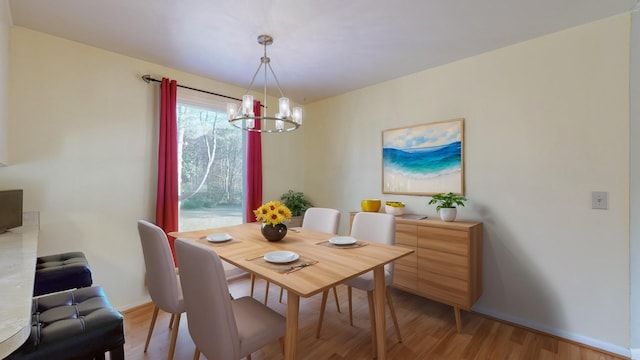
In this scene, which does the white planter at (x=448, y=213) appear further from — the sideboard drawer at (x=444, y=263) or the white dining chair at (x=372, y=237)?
the white dining chair at (x=372, y=237)

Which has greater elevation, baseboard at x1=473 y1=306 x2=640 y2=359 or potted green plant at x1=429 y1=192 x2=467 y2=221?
potted green plant at x1=429 y1=192 x2=467 y2=221

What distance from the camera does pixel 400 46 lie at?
2430mm

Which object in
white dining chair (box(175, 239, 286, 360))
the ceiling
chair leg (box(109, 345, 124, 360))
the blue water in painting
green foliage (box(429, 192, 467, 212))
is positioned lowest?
chair leg (box(109, 345, 124, 360))

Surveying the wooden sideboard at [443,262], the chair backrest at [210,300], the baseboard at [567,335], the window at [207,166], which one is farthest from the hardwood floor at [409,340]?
the window at [207,166]

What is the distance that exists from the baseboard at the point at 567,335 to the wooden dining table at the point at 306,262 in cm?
131

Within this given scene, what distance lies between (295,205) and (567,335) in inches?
119

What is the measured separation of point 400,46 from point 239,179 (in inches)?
95.2

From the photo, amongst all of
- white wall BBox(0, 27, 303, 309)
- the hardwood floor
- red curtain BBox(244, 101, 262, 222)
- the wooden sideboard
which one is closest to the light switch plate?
the wooden sideboard

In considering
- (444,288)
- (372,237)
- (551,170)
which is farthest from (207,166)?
(551,170)

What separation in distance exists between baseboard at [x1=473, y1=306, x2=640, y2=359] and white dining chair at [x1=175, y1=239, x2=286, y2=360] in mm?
2106

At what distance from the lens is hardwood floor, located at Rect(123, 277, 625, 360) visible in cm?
197

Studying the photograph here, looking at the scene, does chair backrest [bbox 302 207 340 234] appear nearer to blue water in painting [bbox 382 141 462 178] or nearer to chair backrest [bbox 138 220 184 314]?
blue water in painting [bbox 382 141 462 178]

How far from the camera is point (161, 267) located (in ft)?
5.47

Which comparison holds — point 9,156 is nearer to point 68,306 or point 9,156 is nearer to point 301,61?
point 68,306
